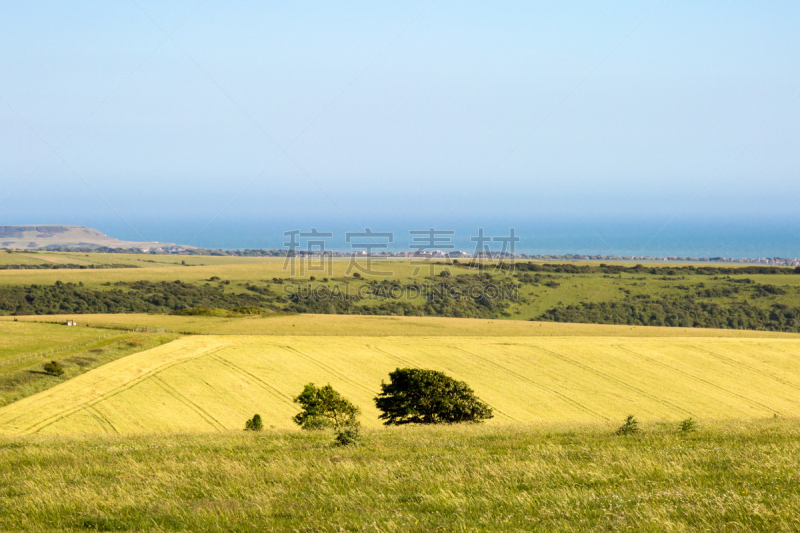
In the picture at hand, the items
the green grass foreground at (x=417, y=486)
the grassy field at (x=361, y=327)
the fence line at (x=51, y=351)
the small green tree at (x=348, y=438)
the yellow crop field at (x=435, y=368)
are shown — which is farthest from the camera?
the grassy field at (x=361, y=327)

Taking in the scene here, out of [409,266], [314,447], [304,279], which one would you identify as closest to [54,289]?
[304,279]

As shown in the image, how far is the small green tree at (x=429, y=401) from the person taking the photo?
28531 mm

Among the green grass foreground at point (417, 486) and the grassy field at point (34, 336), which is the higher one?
the green grass foreground at point (417, 486)

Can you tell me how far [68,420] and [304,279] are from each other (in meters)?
97.9

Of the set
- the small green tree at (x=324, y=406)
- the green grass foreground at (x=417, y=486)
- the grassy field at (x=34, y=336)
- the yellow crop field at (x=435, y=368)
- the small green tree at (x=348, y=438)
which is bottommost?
the yellow crop field at (x=435, y=368)

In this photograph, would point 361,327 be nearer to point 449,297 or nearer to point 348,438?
point 449,297

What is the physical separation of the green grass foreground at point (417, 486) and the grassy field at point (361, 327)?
52145 mm

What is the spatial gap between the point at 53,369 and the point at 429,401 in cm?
2703

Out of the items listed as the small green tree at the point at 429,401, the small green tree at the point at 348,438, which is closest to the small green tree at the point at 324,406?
the small green tree at the point at 429,401

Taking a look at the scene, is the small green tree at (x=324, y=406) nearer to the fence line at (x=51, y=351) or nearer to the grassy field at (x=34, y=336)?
the fence line at (x=51, y=351)

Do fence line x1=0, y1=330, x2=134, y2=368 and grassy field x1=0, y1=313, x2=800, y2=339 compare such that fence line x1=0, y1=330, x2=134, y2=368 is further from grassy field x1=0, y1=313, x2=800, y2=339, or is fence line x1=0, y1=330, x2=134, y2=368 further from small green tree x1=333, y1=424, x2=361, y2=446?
small green tree x1=333, y1=424, x2=361, y2=446

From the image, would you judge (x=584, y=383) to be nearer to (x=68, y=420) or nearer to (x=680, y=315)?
(x=68, y=420)

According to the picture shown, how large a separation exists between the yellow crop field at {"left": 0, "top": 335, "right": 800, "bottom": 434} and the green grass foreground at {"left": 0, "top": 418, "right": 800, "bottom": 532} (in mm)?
16459

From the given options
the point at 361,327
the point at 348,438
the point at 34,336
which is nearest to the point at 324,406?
the point at 348,438
